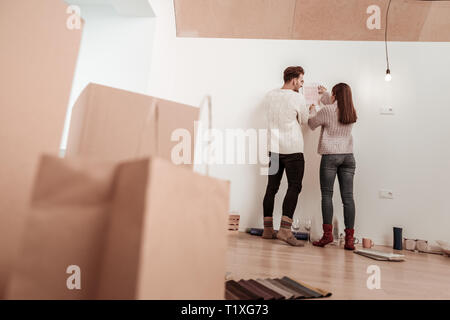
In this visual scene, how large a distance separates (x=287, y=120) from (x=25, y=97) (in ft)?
5.85

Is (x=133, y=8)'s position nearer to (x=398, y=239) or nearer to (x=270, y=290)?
(x=270, y=290)

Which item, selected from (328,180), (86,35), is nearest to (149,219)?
(328,180)

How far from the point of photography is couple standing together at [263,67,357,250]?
81.6 inches

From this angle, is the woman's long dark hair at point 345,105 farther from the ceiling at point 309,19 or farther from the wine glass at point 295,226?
the wine glass at point 295,226

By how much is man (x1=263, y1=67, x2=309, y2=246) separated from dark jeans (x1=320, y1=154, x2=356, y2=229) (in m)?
0.20

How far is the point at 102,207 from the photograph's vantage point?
19.1 inches

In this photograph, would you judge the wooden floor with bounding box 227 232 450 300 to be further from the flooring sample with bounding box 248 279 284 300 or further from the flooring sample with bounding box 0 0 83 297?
the flooring sample with bounding box 0 0 83 297

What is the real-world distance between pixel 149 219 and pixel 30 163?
47 cm

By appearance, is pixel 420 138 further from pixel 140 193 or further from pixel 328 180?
pixel 140 193

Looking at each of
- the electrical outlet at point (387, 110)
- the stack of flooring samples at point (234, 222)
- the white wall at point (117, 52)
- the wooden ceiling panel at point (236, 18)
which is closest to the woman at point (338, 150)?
the electrical outlet at point (387, 110)

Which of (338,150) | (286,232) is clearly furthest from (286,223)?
(338,150)

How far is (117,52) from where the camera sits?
7.00 ft

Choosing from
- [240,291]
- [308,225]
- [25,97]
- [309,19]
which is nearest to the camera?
[25,97]

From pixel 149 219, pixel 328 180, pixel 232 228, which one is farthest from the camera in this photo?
pixel 232 228
